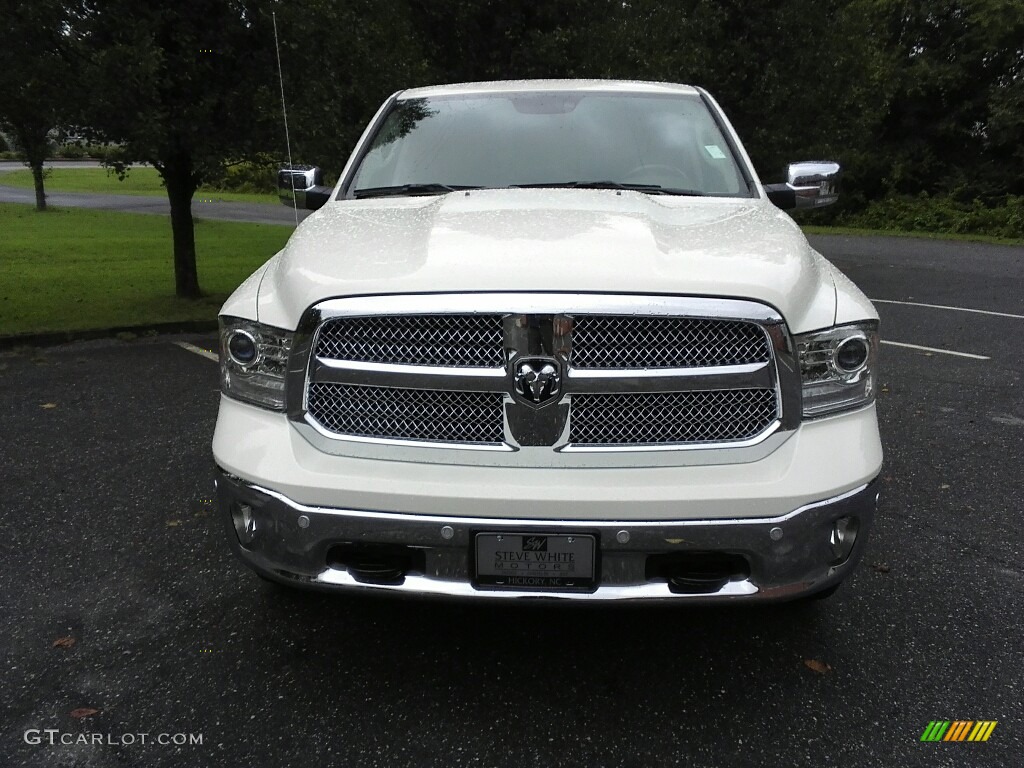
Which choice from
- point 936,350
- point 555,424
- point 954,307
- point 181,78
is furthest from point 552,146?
point 954,307

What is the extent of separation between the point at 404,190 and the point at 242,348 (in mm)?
1325

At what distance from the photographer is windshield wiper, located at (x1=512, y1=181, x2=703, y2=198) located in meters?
3.50

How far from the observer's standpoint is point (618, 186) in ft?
11.7

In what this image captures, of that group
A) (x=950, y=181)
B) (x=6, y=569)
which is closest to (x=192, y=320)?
(x=6, y=569)

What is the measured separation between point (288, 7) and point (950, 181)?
23792 mm

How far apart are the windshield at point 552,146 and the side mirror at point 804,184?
462mm

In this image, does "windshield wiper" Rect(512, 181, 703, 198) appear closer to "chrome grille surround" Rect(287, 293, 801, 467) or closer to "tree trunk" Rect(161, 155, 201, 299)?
"chrome grille surround" Rect(287, 293, 801, 467)

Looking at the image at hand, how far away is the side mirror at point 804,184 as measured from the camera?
4.11 m

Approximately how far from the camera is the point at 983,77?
26.3m

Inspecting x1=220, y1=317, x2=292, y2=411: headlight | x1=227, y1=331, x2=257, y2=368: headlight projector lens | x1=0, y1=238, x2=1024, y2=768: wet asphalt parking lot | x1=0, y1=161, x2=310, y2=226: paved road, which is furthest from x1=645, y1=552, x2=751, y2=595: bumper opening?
x1=0, y1=161, x2=310, y2=226: paved road

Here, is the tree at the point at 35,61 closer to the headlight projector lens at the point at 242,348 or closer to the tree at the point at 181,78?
the tree at the point at 181,78

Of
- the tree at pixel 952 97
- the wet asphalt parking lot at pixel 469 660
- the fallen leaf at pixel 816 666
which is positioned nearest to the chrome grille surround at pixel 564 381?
the wet asphalt parking lot at pixel 469 660

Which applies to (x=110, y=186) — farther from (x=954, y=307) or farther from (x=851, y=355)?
(x=851, y=355)

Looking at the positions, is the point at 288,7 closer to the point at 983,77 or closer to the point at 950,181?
the point at 950,181
